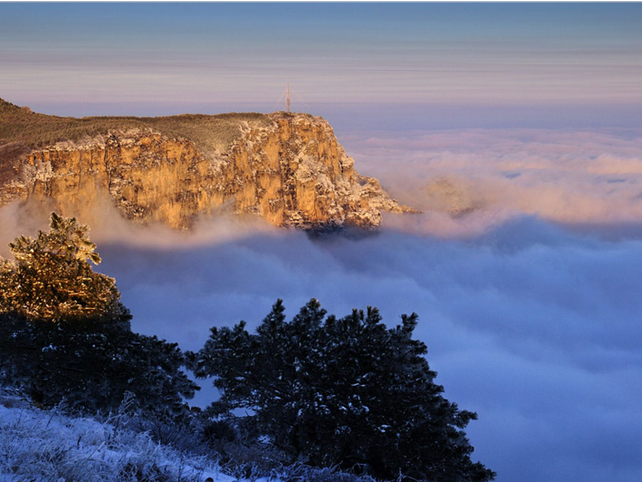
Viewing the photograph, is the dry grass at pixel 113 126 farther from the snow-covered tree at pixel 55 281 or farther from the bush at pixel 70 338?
the bush at pixel 70 338

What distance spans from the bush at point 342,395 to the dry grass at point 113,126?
66.0 metres

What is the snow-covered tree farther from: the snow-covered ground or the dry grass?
the dry grass

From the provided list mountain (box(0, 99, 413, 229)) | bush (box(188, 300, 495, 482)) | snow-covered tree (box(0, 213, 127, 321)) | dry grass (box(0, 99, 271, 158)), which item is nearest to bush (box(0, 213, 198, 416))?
snow-covered tree (box(0, 213, 127, 321))

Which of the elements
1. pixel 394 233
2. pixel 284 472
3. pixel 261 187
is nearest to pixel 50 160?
pixel 261 187

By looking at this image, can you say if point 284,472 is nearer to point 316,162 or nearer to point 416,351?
point 416,351

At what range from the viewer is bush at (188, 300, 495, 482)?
570 inches

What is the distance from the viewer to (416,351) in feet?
51.9

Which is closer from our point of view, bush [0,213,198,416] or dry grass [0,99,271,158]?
bush [0,213,198,416]

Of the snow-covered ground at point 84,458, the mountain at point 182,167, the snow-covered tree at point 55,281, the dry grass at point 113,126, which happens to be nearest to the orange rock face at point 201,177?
the mountain at point 182,167

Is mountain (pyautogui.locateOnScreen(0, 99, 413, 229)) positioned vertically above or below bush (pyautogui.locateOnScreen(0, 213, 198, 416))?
above

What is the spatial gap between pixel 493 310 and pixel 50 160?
434 feet

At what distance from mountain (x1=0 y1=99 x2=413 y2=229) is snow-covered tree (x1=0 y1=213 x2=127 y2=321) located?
58.0 meters

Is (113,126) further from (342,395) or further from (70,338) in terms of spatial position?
(342,395)

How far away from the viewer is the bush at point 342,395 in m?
14.5
